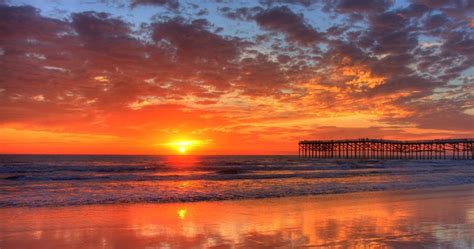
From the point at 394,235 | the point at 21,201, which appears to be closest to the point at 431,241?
the point at 394,235

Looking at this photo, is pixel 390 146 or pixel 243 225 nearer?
pixel 243 225

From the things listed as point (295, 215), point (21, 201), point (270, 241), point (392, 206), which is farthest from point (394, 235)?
point (21, 201)

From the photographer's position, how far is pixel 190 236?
9.36 meters

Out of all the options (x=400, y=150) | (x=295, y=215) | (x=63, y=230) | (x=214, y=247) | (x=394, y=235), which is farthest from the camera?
(x=400, y=150)

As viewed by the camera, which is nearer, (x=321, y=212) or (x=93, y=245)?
(x=93, y=245)

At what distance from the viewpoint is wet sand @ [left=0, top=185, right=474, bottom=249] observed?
861cm

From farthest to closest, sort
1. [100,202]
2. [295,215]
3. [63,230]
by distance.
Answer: [100,202]
[295,215]
[63,230]

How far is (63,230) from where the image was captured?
404 inches

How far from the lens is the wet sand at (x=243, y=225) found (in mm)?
8609

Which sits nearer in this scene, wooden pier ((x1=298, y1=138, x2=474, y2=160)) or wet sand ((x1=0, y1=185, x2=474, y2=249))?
wet sand ((x1=0, y1=185, x2=474, y2=249))

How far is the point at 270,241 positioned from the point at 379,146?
108974mm

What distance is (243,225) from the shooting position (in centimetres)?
1068

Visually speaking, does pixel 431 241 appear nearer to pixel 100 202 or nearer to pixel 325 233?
pixel 325 233

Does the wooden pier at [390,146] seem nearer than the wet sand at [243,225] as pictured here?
No
